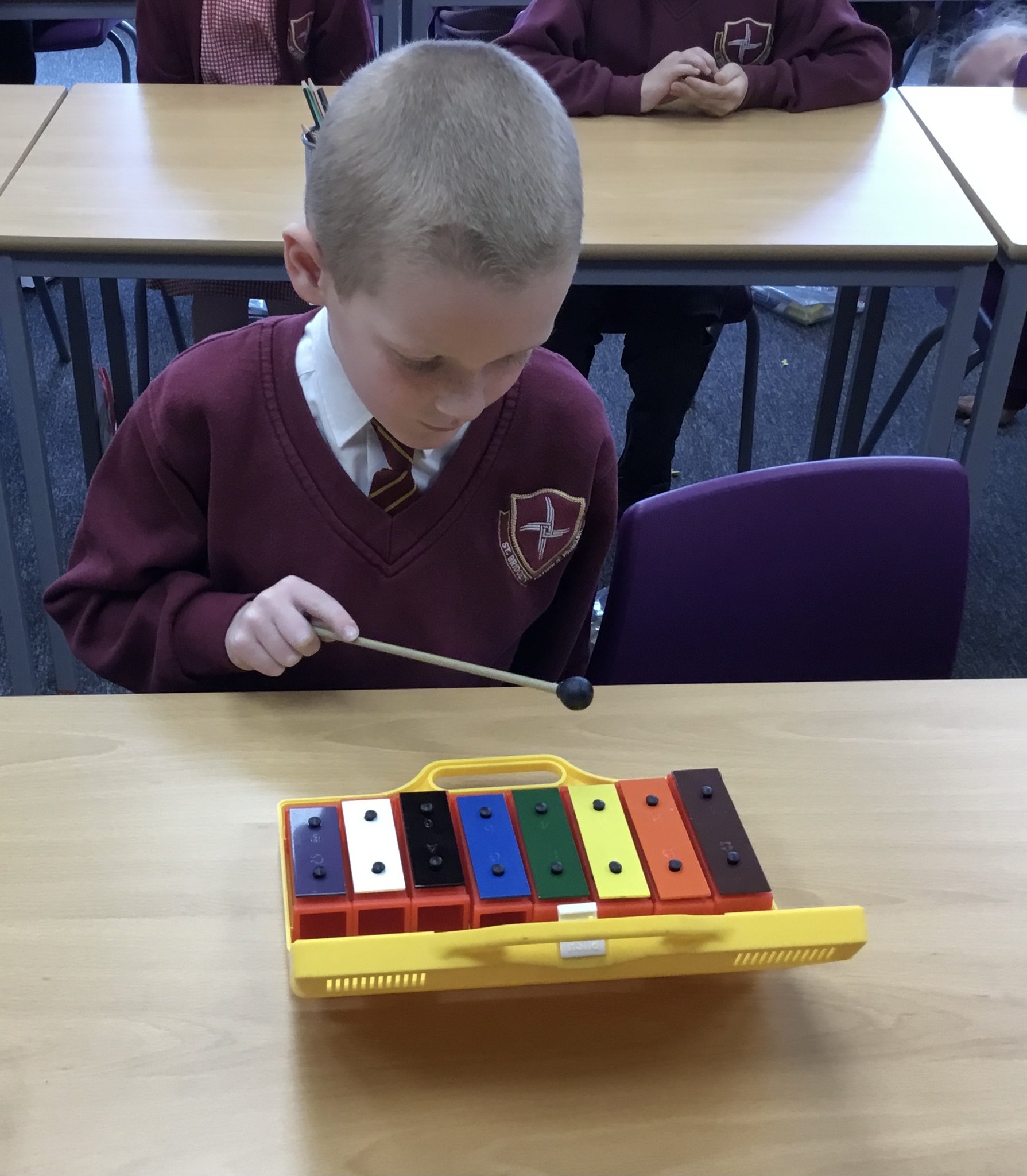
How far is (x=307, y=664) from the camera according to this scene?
3.20 feet

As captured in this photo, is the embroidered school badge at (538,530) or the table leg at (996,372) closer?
the embroidered school badge at (538,530)

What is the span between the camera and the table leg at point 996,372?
1501mm

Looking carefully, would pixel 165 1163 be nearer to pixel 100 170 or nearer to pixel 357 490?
pixel 357 490

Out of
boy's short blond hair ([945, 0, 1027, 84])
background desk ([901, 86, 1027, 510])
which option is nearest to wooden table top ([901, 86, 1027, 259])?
background desk ([901, 86, 1027, 510])

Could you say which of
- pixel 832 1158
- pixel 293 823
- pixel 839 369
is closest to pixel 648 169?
pixel 839 369

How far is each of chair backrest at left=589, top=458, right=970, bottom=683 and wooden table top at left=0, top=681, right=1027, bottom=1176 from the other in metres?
0.18

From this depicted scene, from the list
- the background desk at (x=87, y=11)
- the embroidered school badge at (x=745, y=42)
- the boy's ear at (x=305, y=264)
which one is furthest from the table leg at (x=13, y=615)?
the embroidered school badge at (x=745, y=42)

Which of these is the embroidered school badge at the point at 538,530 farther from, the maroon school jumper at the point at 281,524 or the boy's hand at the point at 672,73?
the boy's hand at the point at 672,73

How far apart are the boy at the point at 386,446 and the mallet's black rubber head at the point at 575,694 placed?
0.48 feet

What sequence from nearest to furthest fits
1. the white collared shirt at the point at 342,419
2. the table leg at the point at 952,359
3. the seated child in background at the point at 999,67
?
the white collared shirt at the point at 342,419 → the table leg at the point at 952,359 → the seated child in background at the point at 999,67

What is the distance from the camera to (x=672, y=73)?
5.52ft

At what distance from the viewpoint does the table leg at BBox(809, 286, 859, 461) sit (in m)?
2.00

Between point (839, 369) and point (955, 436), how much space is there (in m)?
0.47

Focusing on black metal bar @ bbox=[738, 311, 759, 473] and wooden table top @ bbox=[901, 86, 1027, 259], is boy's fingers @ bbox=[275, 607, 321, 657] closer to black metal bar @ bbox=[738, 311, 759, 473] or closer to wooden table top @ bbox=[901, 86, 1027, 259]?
wooden table top @ bbox=[901, 86, 1027, 259]
